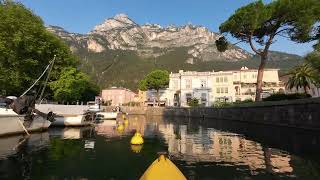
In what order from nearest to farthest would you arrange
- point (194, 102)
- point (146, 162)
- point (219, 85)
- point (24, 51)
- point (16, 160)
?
point (146, 162) < point (16, 160) < point (24, 51) < point (194, 102) < point (219, 85)

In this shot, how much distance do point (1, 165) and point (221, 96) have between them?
11252 centimetres

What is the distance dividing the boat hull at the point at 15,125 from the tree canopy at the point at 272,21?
33.6m

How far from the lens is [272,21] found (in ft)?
186

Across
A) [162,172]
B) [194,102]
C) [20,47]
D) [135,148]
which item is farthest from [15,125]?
[194,102]

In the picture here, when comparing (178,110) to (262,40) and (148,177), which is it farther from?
(148,177)

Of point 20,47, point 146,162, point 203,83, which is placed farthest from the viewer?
point 203,83

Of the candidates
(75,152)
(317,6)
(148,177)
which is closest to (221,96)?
(317,6)

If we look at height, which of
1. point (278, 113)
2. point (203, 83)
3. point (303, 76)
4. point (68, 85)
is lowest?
point (278, 113)

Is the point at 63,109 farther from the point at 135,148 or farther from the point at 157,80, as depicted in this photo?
the point at 157,80

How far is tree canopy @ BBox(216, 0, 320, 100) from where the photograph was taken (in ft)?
167

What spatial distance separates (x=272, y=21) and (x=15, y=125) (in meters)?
40.6

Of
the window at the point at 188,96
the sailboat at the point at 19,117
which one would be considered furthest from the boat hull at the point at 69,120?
the window at the point at 188,96

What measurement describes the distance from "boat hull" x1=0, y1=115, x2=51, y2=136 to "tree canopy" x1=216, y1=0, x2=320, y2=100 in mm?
33608

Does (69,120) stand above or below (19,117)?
below
